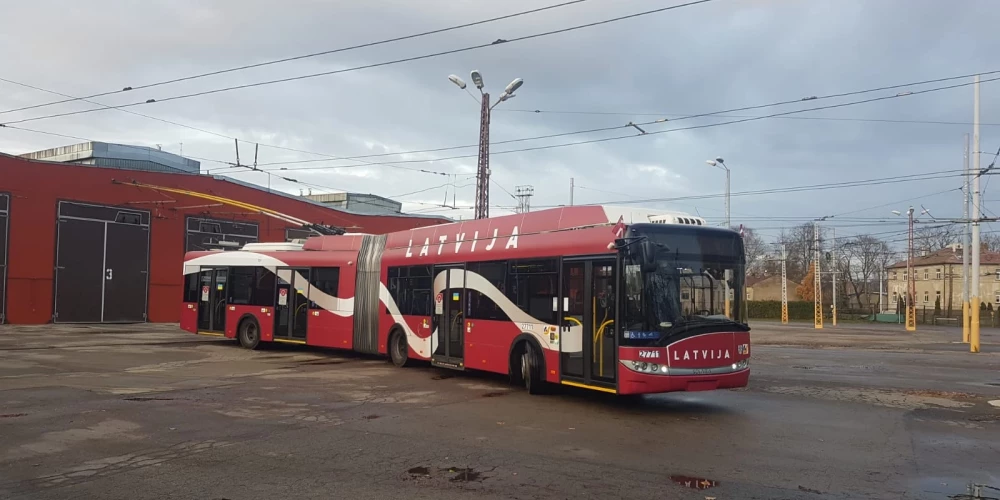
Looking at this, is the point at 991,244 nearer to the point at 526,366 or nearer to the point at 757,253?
the point at 757,253

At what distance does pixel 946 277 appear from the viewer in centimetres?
8525

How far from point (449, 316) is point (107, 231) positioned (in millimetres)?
25770

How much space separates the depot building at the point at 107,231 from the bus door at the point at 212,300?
12.4 feet

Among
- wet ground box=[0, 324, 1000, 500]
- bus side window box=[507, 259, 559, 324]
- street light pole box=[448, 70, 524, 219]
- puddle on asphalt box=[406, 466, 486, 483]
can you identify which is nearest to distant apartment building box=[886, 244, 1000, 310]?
street light pole box=[448, 70, 524, 219]

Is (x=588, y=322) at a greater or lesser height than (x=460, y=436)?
greater

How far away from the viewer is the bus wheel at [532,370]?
13.0m

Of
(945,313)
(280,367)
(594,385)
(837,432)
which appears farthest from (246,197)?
(945,313)

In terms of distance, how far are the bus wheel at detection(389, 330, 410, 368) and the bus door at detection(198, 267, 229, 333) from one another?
7.91 m

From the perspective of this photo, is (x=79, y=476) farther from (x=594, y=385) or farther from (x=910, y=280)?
(x=910, y=280)

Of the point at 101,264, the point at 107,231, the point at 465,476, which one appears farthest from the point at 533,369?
the point at 107,231

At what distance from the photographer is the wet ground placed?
270 inches

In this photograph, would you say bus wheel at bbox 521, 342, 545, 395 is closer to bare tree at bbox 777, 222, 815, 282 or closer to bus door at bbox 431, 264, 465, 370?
bus door at bbox 431, 264, 465, 370

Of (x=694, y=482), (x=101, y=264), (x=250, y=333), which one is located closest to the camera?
(x=694, y=482)

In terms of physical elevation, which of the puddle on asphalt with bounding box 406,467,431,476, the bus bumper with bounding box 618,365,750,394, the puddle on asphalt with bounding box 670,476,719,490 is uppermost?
the bus bumper with bounding box 618,365,750,394
